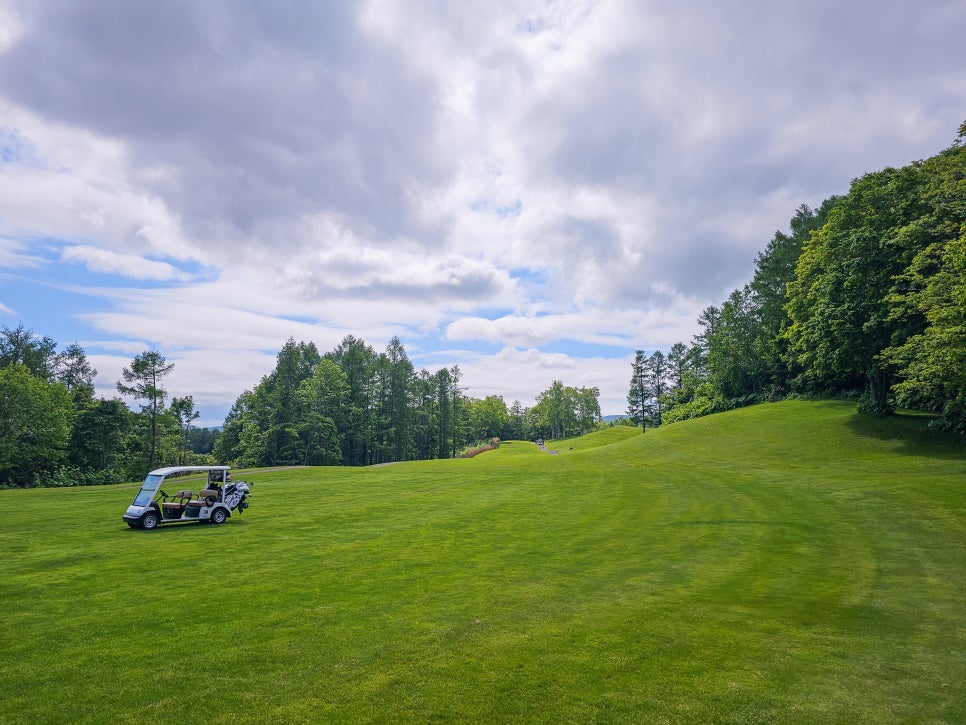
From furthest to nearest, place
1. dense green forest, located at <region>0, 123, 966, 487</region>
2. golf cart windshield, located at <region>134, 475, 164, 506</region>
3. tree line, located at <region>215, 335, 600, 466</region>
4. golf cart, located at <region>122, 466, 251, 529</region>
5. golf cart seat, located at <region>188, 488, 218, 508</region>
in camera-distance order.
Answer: tree line, located at <region>215, 335, 600, 466</region>
dense green forest, located at <region>0, 123, 966, 487</region>
golf cart seat, located at <region>188, 488, 218, 508</region>
golf cart windshield, located at <region>134, 475, 164, 506</region>
golf cart, located at <region>122, 466, 251, 529</region>

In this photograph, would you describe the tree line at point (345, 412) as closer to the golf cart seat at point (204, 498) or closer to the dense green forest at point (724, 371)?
the dense green forest at point (724, 371)

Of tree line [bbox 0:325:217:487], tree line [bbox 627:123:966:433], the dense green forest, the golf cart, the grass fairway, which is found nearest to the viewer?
the grass fairway

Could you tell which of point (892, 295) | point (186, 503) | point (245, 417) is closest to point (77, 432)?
point (245, 417)

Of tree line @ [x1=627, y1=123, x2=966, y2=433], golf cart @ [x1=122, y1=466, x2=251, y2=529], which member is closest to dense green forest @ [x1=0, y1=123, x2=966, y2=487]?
tree line @ [x1=627, y1=123, x2=966, y2=433]

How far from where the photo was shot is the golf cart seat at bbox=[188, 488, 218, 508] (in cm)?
2158

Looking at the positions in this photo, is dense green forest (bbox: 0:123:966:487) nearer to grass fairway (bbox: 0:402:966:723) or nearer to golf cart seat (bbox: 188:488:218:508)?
grass fairway (bbox: 0:402:966:723)

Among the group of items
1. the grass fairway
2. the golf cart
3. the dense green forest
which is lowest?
the grass fairway

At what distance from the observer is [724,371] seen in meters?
69.1

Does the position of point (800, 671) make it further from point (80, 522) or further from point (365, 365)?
point (365, 365)

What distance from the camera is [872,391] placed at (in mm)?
43312

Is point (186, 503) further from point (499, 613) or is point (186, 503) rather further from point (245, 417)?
point (245, 417)

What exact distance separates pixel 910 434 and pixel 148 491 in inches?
1972

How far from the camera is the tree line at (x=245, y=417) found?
54062mm

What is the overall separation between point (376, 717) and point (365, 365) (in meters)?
92.2
